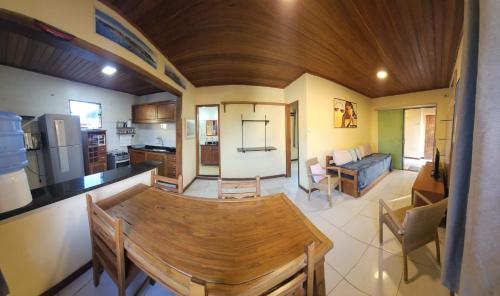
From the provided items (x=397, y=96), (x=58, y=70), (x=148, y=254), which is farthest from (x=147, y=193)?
(x=397, y=96)

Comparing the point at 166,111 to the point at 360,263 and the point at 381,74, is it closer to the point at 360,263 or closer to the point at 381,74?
the point at 360,263

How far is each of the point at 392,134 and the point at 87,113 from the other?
8875 mm

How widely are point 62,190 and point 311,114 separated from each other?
12.3ft

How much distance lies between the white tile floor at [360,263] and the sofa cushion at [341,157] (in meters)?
1.05

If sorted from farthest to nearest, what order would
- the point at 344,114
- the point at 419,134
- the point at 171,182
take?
the point at 419,134
the point at 344,114
the point at 171,182

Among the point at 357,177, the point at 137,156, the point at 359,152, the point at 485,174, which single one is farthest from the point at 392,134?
the point at 137,156

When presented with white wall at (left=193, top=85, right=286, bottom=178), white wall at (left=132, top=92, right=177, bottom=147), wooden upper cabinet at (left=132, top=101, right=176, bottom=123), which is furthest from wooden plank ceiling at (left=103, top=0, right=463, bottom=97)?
white wall at (left=132, top=92, right=177, bottom=147)

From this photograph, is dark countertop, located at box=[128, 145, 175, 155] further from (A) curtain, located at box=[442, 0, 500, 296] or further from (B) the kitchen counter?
(A) curtain, located at box=[442, 0, 500, 296]

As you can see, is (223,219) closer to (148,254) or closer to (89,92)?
(148,254)

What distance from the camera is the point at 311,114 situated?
3.47 meters

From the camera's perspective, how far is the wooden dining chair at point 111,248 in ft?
3.07

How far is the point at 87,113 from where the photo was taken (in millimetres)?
3980

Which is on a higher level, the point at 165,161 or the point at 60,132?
the point at 60,132

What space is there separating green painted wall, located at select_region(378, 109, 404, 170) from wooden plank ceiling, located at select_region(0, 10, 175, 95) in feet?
21.7
